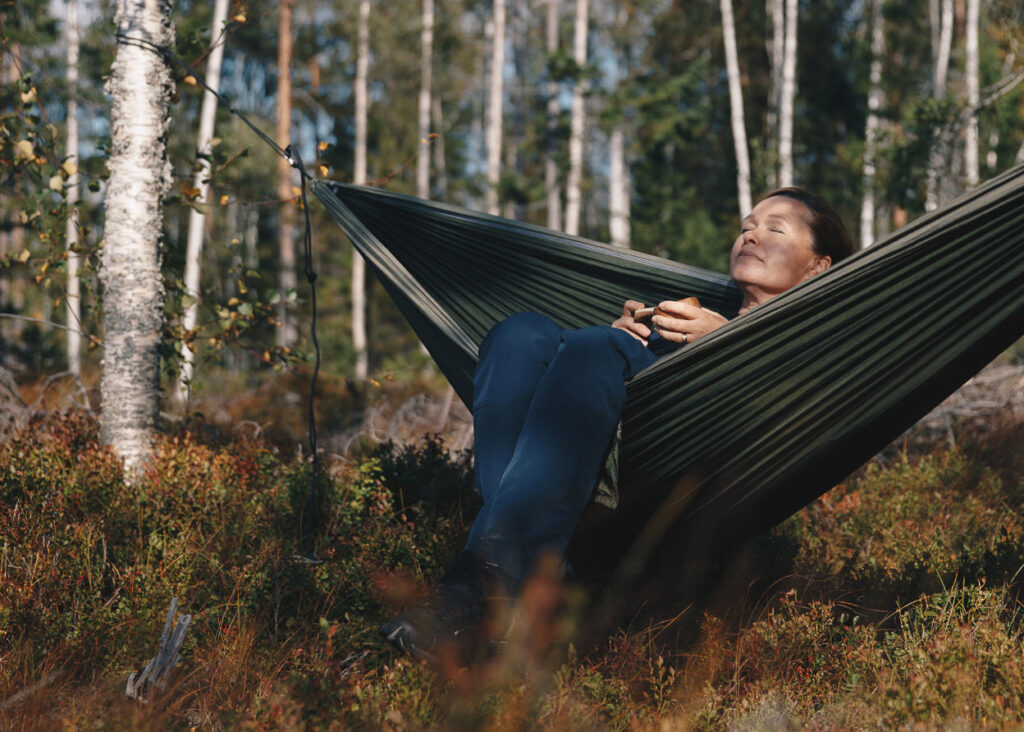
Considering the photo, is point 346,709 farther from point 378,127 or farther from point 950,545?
point 378,127

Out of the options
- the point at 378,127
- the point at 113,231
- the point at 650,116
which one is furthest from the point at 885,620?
the point at 378,127

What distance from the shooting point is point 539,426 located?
1627 millimetres

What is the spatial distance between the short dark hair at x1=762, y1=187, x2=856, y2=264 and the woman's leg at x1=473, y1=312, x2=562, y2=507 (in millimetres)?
921

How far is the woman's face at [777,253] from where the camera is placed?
2316 mm

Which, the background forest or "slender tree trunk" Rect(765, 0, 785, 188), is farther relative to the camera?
"slender tree trunk" Rect(765, 0, 785, 188)

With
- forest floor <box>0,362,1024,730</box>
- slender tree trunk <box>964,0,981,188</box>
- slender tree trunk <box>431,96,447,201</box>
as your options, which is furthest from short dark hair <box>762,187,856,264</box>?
slender tree trunk <box>431,96,447,201</box>

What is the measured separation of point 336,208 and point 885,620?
72.3 inches

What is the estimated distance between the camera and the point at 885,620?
2.07 m

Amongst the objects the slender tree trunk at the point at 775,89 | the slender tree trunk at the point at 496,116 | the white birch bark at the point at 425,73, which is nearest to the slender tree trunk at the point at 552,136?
the slender tree trunk at the point at 496,116

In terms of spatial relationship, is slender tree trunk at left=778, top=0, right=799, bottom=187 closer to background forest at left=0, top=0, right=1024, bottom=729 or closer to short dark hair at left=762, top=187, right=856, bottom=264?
background forest at left=0, top=0, right=1024, bottom=729

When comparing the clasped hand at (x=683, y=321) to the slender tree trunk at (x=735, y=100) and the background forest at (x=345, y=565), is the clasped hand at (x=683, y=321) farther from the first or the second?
the slender tree trunk at (x=735, y=100)

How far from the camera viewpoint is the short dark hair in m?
2.34

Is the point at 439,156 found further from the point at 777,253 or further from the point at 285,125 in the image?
the point at 777,253

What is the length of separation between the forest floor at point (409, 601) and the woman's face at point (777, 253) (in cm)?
78
